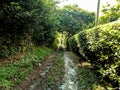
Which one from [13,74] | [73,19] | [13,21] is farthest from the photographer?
[73,19]

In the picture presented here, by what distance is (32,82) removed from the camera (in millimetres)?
8461

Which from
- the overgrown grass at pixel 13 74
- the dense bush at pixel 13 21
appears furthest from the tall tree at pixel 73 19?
the overgrown grass at pixel 13 74

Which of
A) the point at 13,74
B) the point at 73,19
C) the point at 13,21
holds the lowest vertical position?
the point at 13,74

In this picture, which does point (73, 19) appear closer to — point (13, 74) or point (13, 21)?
point (13, 21)

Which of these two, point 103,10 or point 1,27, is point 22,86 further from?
point 103,10

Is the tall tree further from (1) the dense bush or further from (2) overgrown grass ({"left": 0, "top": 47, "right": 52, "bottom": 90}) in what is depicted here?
(2) overgrown grass ({"left": 0, "top": 47, "right": 52, "bottom": 90})

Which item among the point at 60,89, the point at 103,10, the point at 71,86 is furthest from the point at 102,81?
the point at 103,10

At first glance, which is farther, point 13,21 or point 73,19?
point 73,19

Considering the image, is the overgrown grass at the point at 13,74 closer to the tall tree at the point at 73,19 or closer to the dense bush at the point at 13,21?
the dense bush at the point at 13,21

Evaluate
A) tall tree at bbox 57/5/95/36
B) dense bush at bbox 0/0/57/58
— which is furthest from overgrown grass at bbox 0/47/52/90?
tall tree at bbox 57/5/95/36

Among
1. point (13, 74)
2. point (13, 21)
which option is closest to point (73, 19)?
point (13, 21)

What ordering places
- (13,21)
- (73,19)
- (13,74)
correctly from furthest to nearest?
(73,19), (13,21), (13,74)

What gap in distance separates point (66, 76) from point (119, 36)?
186 inches

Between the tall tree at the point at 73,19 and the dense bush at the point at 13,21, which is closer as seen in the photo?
the dense bush at the point at 13,21
